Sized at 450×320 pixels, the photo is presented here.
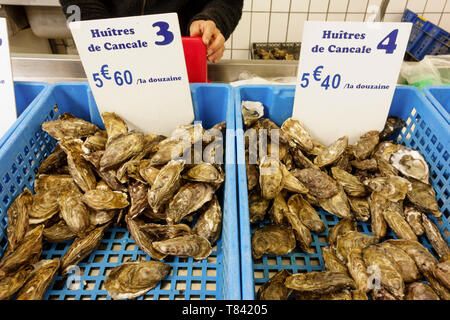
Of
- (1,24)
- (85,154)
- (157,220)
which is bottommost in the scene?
(157,220)

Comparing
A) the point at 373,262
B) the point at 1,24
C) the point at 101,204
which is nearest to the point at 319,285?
the point at 373,262

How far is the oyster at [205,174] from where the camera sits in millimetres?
1022

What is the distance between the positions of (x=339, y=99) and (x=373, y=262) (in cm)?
71

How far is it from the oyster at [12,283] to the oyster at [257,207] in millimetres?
795

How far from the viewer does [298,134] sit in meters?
1.27

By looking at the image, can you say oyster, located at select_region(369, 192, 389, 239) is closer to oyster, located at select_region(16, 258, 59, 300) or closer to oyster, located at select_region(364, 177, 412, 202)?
oyster, located at select_region(364, 177, 412, 202)

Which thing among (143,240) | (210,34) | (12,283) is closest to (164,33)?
(210,34)

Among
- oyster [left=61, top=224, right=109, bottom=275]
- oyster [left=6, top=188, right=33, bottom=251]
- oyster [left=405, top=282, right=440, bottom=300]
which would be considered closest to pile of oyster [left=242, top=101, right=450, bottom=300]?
oyster [left=405, top=282, right=440, bottom=300]

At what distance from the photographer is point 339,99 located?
126 centimetres

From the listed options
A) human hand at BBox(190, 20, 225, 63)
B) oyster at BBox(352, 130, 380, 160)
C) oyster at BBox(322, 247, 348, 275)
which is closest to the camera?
oyster at BBox(322, 247, 348, 275)

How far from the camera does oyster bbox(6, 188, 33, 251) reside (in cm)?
96

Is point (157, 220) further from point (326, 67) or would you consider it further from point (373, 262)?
point (326, 67)

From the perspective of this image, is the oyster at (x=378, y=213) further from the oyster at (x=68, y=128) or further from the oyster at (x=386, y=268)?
the oyster at (x=68, y=128)

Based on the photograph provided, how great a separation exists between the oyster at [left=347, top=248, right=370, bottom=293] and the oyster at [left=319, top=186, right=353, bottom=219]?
0.17m
